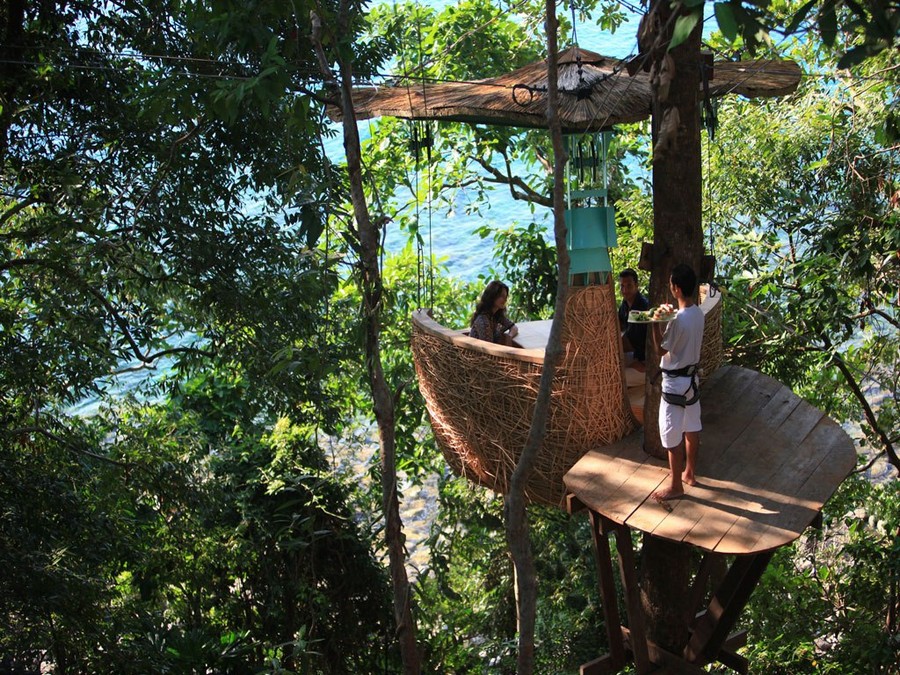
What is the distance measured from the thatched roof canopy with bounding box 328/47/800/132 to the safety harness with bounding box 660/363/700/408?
1.05 meters

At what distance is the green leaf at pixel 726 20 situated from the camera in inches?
86.0

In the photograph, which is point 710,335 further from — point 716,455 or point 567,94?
point 567,94

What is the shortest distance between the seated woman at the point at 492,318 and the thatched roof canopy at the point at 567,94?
0.83m

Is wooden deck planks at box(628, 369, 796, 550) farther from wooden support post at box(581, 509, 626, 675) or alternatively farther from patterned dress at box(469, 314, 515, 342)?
patterned dress at box(469, 314, 515, 342)

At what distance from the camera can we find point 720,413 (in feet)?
14.8

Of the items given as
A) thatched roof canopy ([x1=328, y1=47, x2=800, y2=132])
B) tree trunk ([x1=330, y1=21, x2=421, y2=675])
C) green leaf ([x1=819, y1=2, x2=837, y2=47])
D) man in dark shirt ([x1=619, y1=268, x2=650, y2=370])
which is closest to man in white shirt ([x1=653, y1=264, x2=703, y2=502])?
thatched roof canopy ([x1=328, y1=47, x2=800, y2=132])

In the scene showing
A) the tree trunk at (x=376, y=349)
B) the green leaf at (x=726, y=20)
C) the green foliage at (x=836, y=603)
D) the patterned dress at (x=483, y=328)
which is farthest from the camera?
the green foliage at (x=836, y=603)

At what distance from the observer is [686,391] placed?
12.7 ft

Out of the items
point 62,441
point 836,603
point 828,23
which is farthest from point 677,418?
point 836,603

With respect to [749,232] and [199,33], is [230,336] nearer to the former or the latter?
[199,33]

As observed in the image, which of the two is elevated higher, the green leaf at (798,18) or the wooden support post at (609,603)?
the green leaf at (798,18)

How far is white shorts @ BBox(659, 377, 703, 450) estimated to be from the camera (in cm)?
386

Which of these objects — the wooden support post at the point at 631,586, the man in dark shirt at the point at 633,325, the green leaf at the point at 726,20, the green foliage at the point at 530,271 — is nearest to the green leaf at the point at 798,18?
the green leaf at the point at 726,20

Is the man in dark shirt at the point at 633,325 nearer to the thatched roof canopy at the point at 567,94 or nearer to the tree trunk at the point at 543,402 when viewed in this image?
the thatched roof canopy at the point at 567,94
